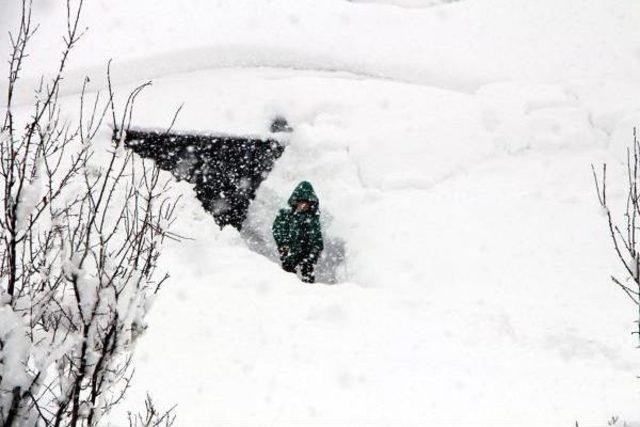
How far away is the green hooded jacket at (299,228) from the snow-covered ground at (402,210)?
342 mm

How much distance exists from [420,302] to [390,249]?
890 mm

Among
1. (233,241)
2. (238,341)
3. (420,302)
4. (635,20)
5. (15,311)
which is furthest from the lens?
(635,20)

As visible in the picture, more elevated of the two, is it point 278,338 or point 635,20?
point 635,20

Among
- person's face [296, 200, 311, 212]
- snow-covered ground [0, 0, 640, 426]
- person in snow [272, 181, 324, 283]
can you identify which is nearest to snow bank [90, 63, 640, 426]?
snow-covered ground [0, 0, 640, 426]

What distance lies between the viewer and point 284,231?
6074mm

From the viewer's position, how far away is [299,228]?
6020 millimetres

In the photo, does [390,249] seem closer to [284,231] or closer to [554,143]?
[284,231]

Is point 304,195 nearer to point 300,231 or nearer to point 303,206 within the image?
point 303,206

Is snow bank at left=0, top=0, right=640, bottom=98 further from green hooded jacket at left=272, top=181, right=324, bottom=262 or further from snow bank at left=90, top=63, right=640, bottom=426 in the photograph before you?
green hooded jacket at left=272, top=181, right=324, bottom=262

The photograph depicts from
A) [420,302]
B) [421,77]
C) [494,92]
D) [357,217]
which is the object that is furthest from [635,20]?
[420,302]

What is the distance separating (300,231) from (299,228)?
36mm

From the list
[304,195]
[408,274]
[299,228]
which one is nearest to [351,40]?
[304,195]

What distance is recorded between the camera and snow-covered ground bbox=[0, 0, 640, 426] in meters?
4.28

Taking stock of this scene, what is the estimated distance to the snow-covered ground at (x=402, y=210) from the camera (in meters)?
4.28
